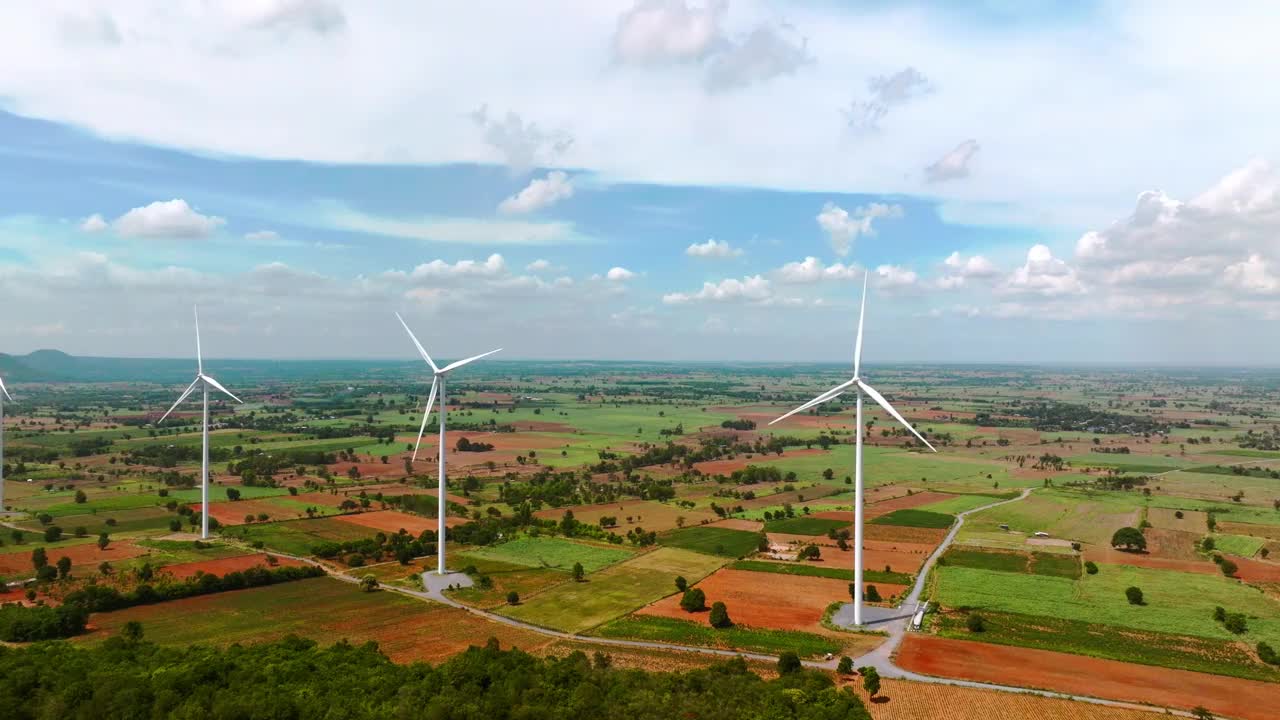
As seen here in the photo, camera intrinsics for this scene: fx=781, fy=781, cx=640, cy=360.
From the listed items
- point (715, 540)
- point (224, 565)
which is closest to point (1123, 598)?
Result: point (715, 540)

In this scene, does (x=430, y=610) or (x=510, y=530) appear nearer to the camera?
(x=430, y=610)

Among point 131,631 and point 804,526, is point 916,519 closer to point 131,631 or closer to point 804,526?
point 804,526

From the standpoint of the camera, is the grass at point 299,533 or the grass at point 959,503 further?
the grass at point 959,503

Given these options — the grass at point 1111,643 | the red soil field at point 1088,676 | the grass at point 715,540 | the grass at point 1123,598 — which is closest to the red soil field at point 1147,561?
the grass at point 1123,598

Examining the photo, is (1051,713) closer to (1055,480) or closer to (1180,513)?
(1180,513)

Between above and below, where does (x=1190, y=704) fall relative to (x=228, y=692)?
below

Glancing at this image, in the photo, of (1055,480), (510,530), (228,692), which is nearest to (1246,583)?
(1055,480)

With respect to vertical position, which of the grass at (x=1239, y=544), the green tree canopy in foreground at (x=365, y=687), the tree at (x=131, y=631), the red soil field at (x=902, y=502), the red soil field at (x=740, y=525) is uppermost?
the green tree canopy in foreground at (x=365, y=687)

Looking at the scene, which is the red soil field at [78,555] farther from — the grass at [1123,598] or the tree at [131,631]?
the grass at [1123,598]
